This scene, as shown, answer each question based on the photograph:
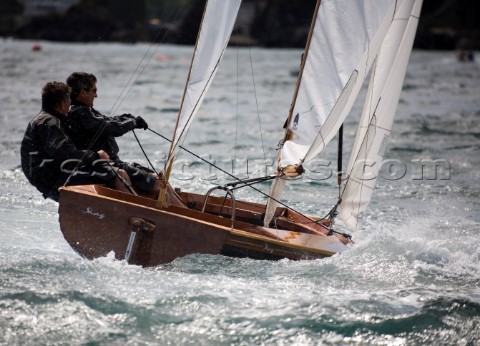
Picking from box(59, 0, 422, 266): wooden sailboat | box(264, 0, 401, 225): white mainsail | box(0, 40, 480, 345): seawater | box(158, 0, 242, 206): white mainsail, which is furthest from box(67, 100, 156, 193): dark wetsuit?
box(264, 0, 401, 225): white mainsail

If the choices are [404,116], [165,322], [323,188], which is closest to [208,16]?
[165,322]

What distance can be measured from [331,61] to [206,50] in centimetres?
110

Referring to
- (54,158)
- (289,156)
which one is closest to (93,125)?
(54,158)

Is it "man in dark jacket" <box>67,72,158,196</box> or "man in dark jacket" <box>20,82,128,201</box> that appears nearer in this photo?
"man in dark jacket" <box>20,82,128,201</box>

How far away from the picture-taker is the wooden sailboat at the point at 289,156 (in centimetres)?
650

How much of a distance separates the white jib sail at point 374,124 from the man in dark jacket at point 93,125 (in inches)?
72.6

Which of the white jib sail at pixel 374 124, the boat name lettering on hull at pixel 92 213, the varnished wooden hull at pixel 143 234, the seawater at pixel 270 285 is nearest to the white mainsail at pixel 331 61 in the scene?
the white jib sail at pixel 374 124

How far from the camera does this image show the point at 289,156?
283 inches

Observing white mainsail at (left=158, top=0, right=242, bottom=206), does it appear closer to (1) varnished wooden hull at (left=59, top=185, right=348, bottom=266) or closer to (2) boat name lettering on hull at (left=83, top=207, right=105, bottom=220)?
(1) varnished wooden hull at (left=59, top=185, right=348, bottom=266)

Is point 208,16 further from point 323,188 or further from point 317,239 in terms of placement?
point 323,188

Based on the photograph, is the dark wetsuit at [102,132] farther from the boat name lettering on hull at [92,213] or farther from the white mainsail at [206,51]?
the boat name lettering on hull at [92,213]

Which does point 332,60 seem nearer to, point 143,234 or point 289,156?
point 289,156

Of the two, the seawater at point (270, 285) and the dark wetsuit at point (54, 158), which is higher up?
the dark wetsuit at point (54, 158)

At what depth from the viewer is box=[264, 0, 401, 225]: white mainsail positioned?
721cm
